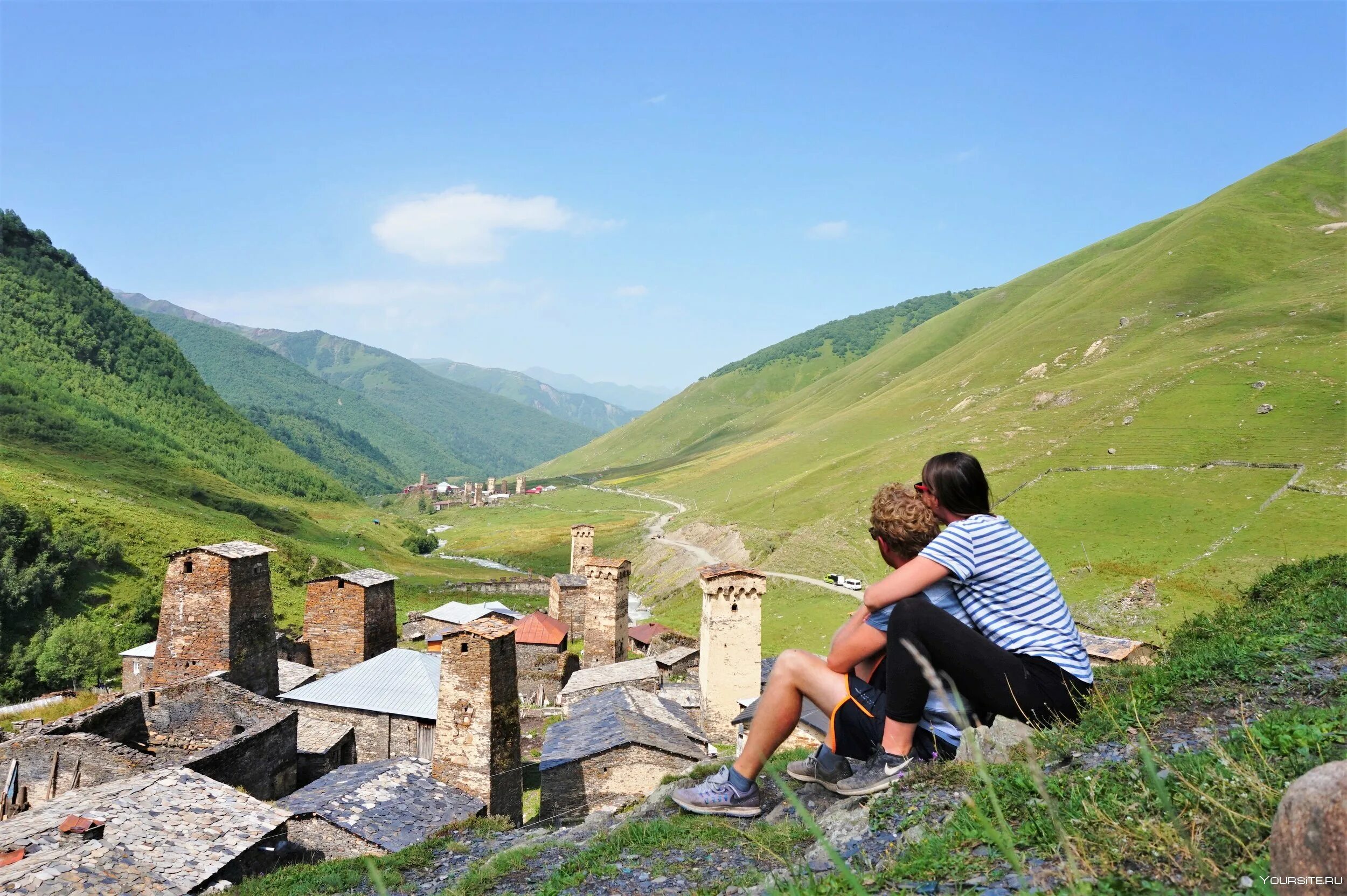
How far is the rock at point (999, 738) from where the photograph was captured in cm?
599

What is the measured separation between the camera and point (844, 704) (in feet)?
21.5

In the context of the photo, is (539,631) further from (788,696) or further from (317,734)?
(788,696)

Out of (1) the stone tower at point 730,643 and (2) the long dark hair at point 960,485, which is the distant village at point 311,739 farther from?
(2) the long dark hair at point 960,485

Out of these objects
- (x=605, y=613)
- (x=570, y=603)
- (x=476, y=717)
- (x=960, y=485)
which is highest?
(x=960, y=485)

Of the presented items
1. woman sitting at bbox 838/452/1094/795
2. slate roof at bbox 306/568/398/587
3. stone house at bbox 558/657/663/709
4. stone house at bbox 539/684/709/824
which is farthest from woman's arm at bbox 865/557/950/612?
slate roof at bbox 306/568/398/587

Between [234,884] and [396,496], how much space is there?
19092 cm

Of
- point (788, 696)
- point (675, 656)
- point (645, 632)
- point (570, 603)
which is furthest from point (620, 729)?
point (570, 603)

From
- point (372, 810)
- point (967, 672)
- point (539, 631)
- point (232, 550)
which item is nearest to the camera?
point (967, 672)

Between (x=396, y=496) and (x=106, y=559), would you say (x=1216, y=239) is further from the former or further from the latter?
(x=396, y=496)

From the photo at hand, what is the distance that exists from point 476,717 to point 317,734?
28.4 ft

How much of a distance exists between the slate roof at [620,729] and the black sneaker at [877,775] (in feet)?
49.6

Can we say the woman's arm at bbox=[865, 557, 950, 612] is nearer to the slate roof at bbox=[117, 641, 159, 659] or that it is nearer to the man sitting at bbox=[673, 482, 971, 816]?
the man sitting at bbox=[673, 482, 971, 816]

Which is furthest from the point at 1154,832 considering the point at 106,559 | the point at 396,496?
the point at 396,496

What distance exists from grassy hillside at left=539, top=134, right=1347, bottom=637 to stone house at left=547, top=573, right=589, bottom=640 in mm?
22419
